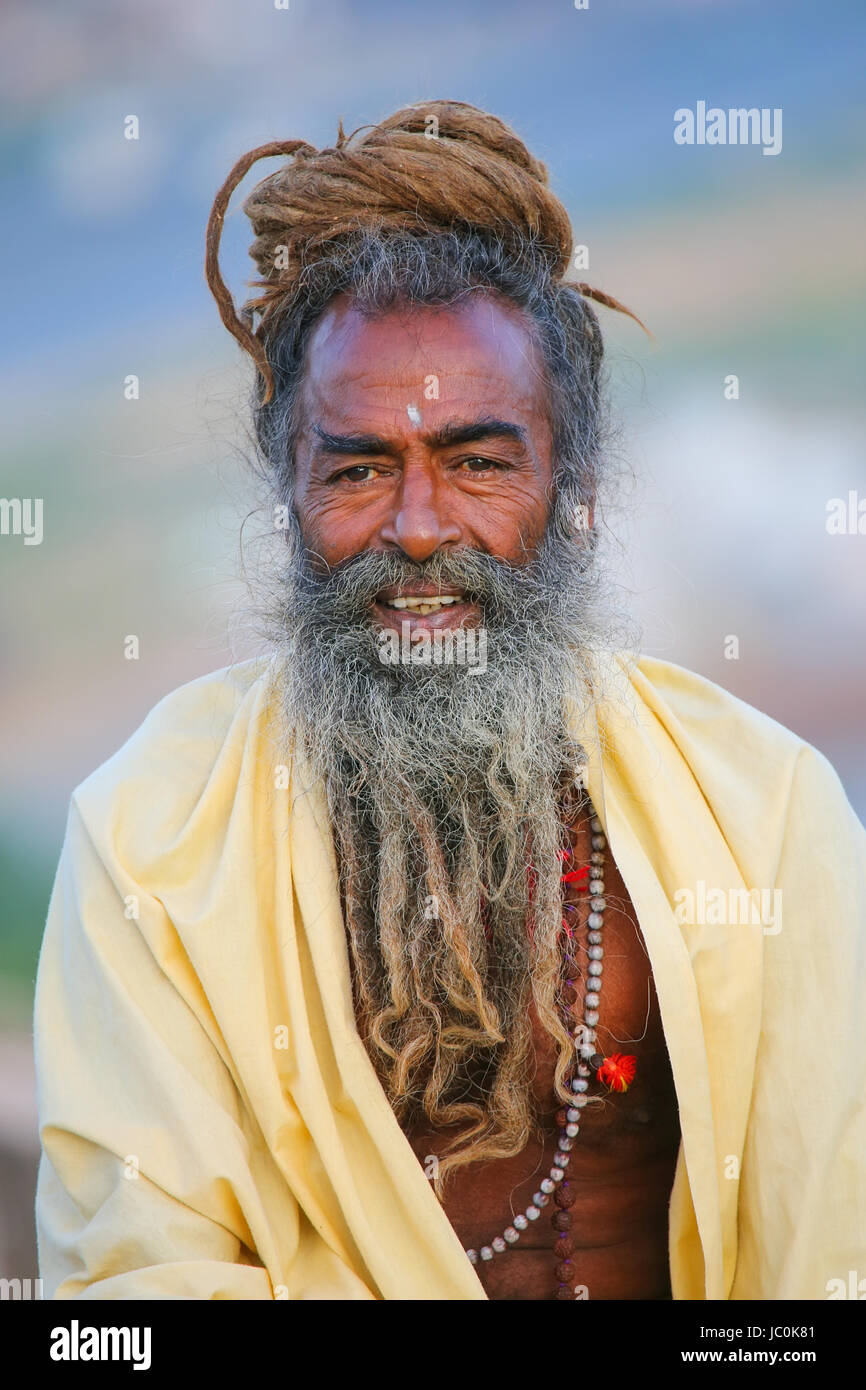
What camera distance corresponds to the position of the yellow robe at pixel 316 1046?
97.5 inches

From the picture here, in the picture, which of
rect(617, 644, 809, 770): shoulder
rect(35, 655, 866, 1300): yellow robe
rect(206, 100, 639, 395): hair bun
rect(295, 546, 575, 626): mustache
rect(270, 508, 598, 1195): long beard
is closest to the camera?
rect(35, 655, 866, 1300): yellow robe

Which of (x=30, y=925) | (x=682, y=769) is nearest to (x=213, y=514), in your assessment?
(x=30, y=925)

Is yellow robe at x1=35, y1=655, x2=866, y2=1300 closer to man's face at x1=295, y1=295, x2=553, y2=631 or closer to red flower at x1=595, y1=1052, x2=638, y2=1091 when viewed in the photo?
red flower at x1=595, y1=1052, x2=638, y2=1091

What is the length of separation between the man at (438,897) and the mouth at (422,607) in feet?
0.04

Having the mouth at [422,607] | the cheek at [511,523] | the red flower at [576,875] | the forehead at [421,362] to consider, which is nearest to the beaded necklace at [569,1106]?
the red flower at [576,875]

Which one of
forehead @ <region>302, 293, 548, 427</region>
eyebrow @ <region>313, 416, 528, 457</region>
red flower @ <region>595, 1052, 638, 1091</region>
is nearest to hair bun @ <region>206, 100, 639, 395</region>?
forehead @ <region>302, 293, 548, 427</region>

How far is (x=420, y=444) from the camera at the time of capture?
2.83m

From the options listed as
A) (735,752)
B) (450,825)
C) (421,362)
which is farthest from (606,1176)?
(421,362)

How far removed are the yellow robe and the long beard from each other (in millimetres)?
93

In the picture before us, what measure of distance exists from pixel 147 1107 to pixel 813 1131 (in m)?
1.22

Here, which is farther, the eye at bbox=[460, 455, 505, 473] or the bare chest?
the eye at bbox=[460, 455, 505, 473]

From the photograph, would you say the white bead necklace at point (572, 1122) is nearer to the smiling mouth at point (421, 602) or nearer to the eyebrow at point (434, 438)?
the smiling mouth at point (421, 602)

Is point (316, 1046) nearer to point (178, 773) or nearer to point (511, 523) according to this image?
point (178, 773)

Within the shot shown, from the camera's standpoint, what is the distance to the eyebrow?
9.29ft
